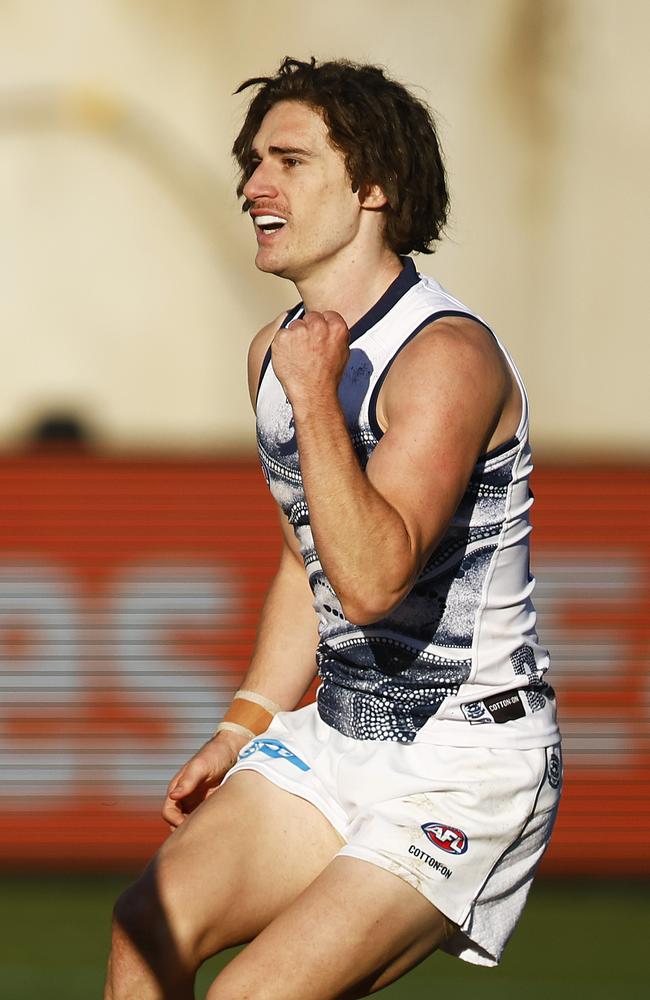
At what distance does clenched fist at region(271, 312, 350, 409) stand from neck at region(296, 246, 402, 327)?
15.4 inches

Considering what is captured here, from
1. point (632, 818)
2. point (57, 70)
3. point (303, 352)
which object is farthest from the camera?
point (57, 70)

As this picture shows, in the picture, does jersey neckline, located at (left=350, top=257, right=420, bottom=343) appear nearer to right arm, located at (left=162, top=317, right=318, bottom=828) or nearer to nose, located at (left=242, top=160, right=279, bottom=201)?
nose, located at (left=242, top=160, right=279, bottom=201)

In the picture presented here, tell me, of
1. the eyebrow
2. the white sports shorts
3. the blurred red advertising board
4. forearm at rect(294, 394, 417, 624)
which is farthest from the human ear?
the blurred red advertising board

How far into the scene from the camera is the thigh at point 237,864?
312 cm

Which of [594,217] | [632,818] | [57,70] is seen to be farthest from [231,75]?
[632,818]

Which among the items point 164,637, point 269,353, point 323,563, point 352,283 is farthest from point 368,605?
point 164,637

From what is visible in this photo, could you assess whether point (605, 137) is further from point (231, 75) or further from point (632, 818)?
point (632, 818)

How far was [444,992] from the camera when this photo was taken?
5.08m

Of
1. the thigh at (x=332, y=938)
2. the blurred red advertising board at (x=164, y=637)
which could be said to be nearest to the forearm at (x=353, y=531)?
the thigh at (x=332, y=938)

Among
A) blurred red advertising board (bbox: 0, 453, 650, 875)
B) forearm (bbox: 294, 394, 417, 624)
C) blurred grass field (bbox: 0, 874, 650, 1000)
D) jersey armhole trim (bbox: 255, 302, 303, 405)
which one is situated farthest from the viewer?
blurred red advertising board (bbox: 0, 453, 650, 875)

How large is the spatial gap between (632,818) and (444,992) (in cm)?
129

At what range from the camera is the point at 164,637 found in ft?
20.1

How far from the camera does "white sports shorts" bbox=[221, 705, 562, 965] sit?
118 inches

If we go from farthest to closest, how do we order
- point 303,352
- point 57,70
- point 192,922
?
point 57,70 → point 192,922 → point 303,352
